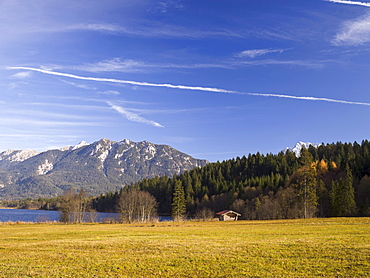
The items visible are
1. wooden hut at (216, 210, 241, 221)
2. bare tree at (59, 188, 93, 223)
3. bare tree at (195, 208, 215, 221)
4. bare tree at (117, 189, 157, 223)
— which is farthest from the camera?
bare tree at (117, 189, 157, 223)

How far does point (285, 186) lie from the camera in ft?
391

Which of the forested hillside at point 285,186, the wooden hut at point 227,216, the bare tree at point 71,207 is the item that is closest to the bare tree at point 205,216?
the wooden hut at point 227,216

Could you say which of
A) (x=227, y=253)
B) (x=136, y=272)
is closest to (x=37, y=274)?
(x=136, y=272)

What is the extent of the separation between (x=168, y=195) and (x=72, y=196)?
2959 inches

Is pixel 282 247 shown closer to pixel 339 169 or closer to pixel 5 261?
pixel 5 261

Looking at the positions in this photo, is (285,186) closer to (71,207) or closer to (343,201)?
(343,201)

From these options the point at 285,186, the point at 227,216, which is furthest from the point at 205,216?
the point at 285,186

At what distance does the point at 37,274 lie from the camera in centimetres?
1482

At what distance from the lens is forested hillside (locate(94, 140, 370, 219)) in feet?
275

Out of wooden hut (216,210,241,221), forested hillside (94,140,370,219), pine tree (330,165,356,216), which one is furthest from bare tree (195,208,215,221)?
pine tree (330,165,356,216)

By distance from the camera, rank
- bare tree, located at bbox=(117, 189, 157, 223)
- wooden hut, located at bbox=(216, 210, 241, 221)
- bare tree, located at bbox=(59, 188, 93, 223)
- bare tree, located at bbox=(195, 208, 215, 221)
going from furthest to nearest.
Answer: bare tree, located at bbox=(117, 189, 157, 223)
wooden hut, located at bbox=(216, 210, 241, 221)
bare tree, located at bbox=(59, 188, 93, 223)
bare tree, located at bbox=(195, 208, 215, 221)

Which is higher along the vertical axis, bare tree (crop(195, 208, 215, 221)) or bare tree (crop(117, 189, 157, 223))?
bare tree (crop(117, 189, 157, 223))

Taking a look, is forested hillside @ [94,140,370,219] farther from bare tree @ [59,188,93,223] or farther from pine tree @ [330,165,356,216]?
bare tree @ [59,188,93,223]

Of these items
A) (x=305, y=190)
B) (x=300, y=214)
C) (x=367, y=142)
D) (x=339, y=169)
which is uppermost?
(x=367, y=142)
